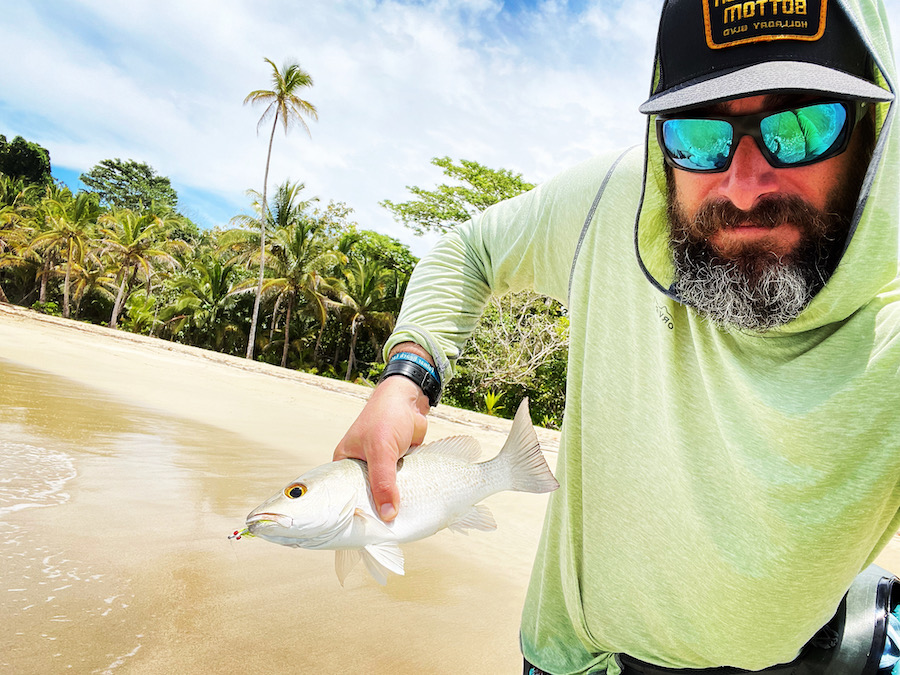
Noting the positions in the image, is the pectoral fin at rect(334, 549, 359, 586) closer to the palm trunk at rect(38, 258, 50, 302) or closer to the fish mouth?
the fish mouth

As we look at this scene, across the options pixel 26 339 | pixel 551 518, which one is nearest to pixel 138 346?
pixel 26 339

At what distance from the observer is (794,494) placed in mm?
998

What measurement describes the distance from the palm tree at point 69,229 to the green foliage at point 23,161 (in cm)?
2482

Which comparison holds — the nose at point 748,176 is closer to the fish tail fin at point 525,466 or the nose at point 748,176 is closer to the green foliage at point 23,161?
the fish tail fin at point 525,466

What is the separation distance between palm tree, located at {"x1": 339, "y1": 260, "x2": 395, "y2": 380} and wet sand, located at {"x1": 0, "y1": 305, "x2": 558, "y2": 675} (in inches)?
682

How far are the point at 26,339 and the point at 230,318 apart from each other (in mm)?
11562

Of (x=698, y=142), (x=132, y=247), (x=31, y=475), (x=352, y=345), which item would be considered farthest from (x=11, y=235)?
(x=698, y=142)

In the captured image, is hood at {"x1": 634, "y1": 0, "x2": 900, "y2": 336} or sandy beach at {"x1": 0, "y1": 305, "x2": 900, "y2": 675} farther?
sandy beach at {"x1": 0, "y1": 305, "x2": 900, "y2": 675}

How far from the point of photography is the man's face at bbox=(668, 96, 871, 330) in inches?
41.8

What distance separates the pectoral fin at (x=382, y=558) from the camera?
1.10 meters

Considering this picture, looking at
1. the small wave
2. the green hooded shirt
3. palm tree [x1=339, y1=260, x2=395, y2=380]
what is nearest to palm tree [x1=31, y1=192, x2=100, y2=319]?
palm tree [x1=339, y1=260, x2=395, y2=380]

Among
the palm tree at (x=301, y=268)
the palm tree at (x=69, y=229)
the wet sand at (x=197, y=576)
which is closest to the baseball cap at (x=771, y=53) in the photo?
the wet sand at (x=197, y=576)

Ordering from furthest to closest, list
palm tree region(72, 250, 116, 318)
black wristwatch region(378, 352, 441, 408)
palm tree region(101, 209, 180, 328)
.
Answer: palm tree region(72, 250, 116, 318) < palm tree region(101, 209, 180, 328) < black wristwatch region(378, 352, 441, 408)

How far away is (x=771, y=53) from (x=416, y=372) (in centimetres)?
89
